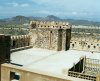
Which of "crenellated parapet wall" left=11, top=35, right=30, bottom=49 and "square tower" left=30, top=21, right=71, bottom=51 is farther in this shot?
"crenellated parapet wall" left=11, top=35, right=30, bottom=49

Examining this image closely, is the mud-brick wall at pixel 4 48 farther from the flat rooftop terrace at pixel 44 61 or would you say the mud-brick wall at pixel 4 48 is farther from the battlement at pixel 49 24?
the battlement at pixel 49 24

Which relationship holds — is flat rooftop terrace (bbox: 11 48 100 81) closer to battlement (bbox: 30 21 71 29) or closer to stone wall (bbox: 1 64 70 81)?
stone wall (bbox: 1 64 70 81)

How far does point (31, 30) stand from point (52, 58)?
254 inches

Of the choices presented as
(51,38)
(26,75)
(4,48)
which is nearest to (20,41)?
(51,38)

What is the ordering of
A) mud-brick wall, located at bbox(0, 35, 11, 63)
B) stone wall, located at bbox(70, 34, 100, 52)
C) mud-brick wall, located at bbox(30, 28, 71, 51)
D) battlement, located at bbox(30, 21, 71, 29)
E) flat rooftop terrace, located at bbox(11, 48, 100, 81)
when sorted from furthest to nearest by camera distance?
battlement, located at bbox(30, 21, 71, 29) → stone wall, located at bbox(70, 34, 100, 52) → mud-brick wall, located at bbox(30, 28, 71, 51) → flat rooftop terrace, located at bbox(11, 48, 100, 81) → mud-brick wall, located at bbox(0, 35, 11, 63)

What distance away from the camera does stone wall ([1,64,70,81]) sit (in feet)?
34.9

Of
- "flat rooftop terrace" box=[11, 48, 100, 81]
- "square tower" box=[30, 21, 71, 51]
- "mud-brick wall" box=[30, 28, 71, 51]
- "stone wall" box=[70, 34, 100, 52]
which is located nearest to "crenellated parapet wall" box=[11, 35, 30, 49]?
"square tower" box=[30, 21, 71, 51]

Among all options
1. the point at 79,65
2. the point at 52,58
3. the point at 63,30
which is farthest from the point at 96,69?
the point at 63,30

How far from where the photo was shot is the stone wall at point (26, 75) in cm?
1063

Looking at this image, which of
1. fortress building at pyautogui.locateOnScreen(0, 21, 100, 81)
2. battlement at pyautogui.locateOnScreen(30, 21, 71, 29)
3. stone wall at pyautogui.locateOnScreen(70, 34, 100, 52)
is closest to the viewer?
fortress building at pyautogui.locateOnScreen(0, 21, 100, 81)

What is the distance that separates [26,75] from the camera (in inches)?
446

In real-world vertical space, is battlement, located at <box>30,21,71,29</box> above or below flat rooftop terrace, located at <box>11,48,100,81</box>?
above

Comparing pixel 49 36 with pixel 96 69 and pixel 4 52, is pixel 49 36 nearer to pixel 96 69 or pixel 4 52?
pixel 96 69

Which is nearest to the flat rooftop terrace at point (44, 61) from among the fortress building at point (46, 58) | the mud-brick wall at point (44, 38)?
the fortress building at point (46, 58)
